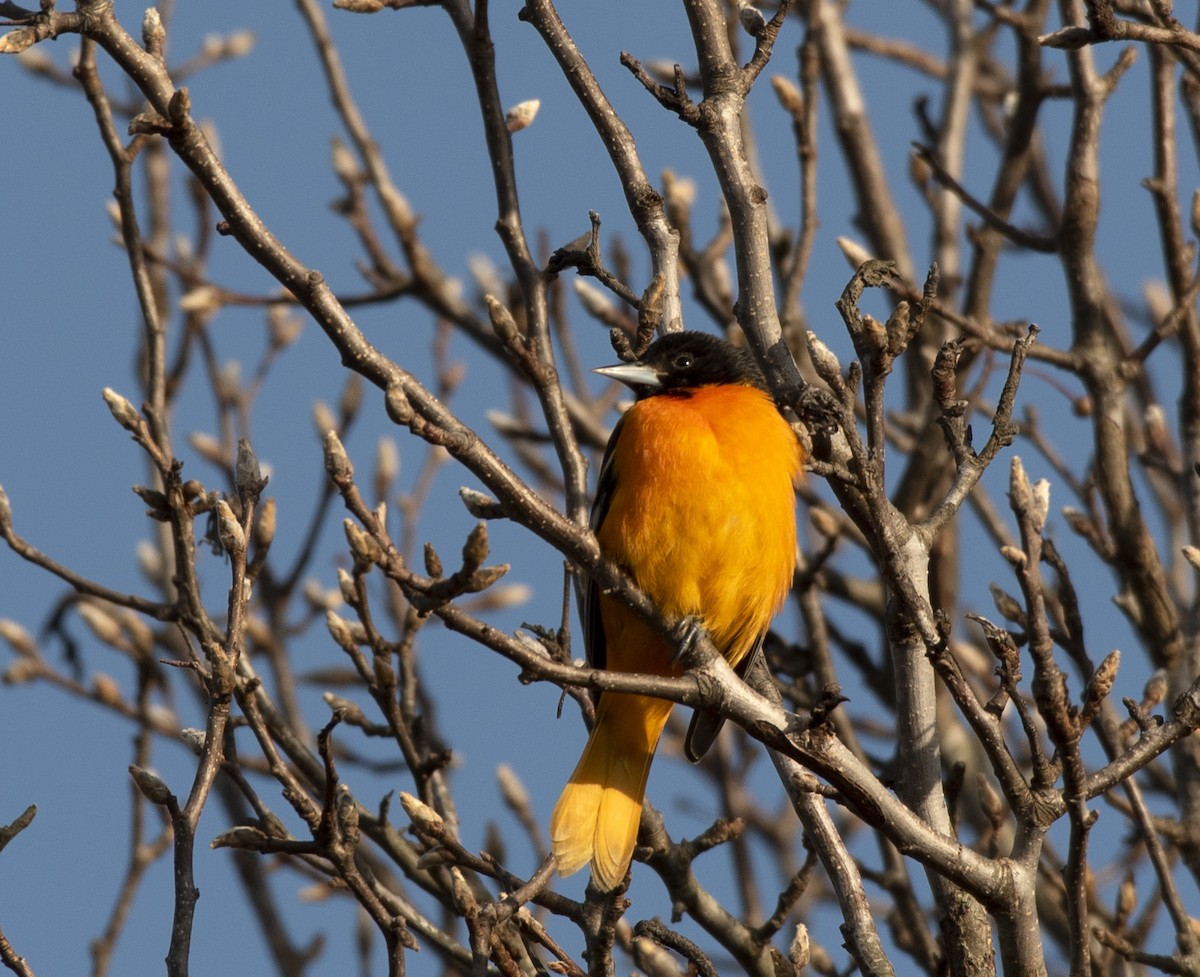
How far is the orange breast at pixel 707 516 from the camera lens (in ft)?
15.9

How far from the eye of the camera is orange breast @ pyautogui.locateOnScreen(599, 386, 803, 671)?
4848 millimetres

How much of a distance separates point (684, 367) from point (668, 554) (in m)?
1.03

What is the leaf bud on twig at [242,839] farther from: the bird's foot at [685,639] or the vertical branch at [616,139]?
the vertical branch at [616,139]

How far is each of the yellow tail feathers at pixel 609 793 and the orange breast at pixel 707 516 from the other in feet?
0.91

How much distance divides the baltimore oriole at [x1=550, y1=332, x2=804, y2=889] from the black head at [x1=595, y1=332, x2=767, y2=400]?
0.05 ft

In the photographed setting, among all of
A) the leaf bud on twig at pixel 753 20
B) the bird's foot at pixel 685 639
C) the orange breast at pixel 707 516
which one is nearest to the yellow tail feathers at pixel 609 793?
the orange breast at pixel 707 516

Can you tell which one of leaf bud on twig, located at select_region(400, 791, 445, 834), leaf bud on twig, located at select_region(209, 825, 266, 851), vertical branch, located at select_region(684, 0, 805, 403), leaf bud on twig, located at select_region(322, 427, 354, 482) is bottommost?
leaf bud on twig, located at select_region(209, 825, 266, 851)

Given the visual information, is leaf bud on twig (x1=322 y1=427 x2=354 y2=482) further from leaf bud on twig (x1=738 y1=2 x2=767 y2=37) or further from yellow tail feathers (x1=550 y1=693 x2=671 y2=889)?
leaf bud on twig (x1=738 y1=2 x2=767 y2=37)

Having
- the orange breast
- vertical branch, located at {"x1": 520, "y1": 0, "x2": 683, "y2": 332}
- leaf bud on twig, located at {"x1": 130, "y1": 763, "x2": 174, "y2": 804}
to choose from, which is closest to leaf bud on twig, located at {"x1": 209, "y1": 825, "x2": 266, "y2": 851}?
leaf bud on twig, located at {"x1": 130, "y1": 763, "x2": 174, "y2": 804}

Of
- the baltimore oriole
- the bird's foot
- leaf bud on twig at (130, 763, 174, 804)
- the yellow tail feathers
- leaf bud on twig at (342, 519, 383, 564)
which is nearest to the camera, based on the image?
leaf bud on twig at (342, 519, 383, 564)

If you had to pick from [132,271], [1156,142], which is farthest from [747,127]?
[132,271]

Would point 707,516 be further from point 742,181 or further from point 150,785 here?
point 150,785

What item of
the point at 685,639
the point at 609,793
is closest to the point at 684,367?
the point at 609,793

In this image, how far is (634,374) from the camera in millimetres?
5473
